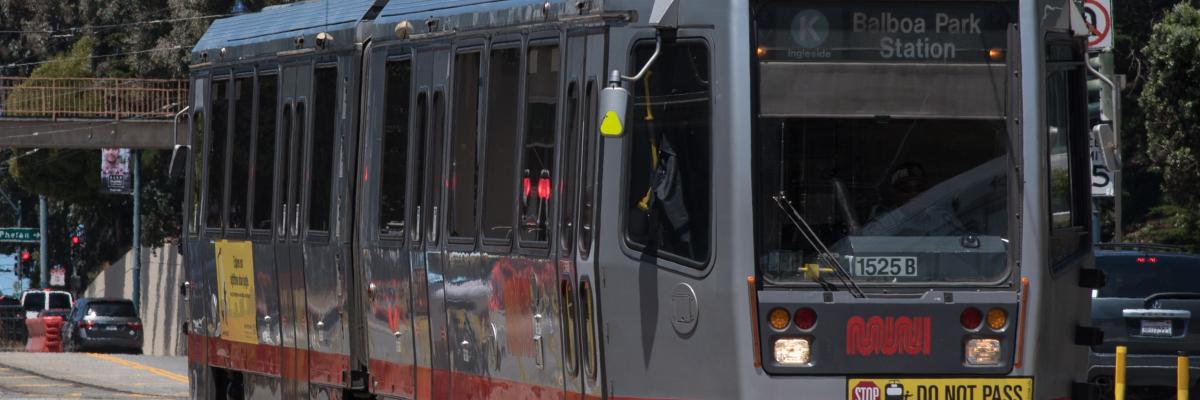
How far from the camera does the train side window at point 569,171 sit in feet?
33.9

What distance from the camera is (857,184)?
9.63 meters

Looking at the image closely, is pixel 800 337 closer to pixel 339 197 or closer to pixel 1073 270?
pixel 1073 270

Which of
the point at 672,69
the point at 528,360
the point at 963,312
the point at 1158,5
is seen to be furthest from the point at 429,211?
the point at 1158,5

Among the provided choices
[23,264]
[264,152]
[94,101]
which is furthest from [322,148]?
[23,264]

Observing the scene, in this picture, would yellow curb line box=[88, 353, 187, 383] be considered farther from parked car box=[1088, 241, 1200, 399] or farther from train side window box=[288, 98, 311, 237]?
parked car box=[1088, 241, 1200, 399]

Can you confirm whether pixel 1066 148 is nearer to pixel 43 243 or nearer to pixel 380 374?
pixel 380 374

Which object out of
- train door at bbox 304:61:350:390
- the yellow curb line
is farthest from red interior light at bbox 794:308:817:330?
the yellow curb line

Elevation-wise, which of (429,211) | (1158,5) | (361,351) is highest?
(1158,5)

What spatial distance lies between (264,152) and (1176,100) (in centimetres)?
1251

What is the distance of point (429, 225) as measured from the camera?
1230 cm

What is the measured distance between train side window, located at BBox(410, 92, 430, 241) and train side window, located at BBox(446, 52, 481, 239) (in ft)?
1.79

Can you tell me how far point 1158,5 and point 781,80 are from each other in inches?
1245

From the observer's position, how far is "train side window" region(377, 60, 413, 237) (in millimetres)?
12805

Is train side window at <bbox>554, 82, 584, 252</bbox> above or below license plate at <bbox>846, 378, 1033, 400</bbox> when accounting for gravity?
above
